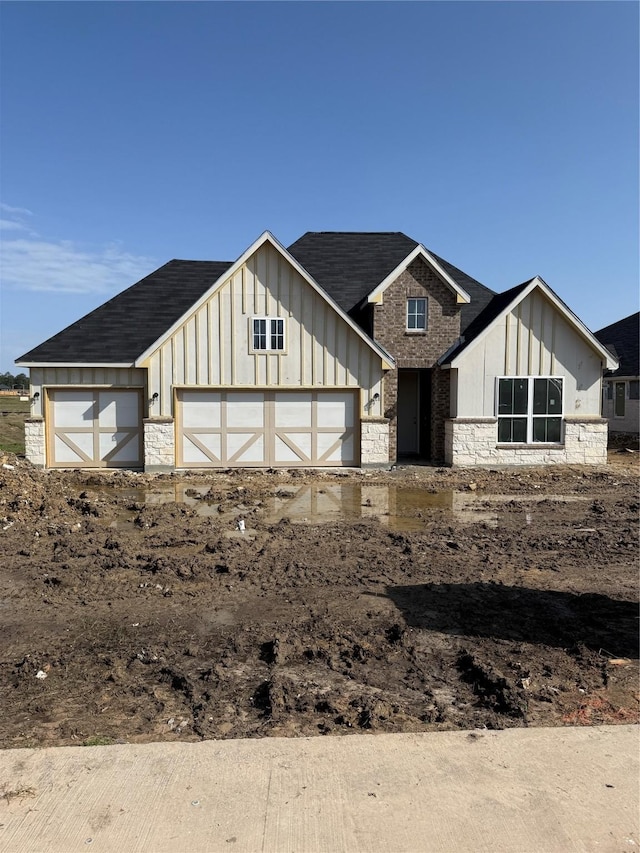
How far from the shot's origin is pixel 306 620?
19.0 ft

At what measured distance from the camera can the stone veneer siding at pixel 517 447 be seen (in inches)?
696

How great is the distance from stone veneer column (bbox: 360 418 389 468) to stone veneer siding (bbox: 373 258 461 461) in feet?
1.85

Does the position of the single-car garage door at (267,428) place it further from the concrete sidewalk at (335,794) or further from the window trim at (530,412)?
the concrete sidewalk at (335,794)

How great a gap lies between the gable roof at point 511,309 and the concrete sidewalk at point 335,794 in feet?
47.9

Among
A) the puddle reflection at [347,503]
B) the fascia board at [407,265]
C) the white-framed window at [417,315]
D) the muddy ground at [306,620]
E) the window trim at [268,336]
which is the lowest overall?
the muddy ground at [306,620]

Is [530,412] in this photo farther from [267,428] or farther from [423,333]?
[267,428]

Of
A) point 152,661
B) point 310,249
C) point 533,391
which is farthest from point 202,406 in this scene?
point 152,661

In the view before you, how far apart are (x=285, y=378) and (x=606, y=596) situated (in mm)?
12009

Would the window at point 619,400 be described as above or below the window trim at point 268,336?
below

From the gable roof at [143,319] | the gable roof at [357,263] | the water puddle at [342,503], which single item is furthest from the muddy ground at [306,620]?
the gable roof at [357,263]

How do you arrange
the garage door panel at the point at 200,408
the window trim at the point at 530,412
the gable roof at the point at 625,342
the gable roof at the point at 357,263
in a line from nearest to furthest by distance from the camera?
1. the garage door panel at the point at 200,408
2. the window trim at the point at 530,412
3. the gable roof at the point at 357,263
4. the gable roof at the point at 625,342

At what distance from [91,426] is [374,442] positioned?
846cm

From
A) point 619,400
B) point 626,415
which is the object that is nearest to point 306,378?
point 626,415

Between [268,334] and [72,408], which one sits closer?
[268,334]
